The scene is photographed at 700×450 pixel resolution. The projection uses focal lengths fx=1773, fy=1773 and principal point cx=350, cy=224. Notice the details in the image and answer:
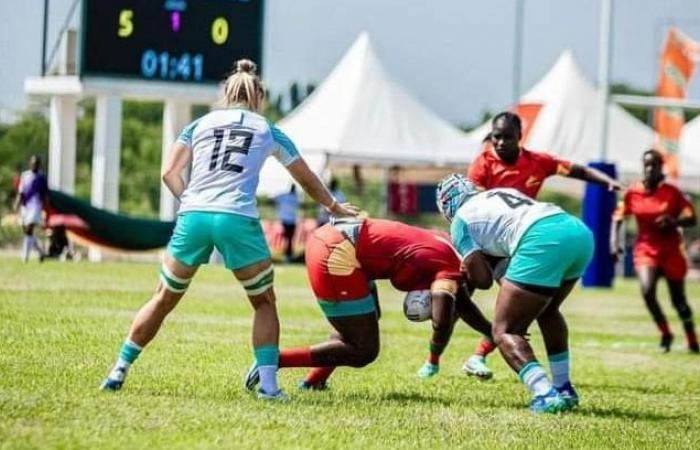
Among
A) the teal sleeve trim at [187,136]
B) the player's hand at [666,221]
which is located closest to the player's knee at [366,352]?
the teal sleeve trim at [187,136]

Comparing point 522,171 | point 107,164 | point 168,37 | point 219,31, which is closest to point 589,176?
point 522,171

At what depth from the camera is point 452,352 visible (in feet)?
53.9

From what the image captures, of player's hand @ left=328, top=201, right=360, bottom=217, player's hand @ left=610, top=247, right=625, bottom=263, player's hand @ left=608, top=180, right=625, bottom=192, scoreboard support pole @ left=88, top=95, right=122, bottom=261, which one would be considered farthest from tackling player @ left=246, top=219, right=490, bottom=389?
scoreboard support pole @ left=88, top=95, right=122, bottom=261

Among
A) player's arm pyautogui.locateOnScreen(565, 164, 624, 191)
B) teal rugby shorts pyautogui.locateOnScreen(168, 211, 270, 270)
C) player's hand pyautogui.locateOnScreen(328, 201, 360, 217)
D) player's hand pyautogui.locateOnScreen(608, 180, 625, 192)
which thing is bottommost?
teal rugby shorts pyautogui.locateOnScreen(168, 211, 270, 270)

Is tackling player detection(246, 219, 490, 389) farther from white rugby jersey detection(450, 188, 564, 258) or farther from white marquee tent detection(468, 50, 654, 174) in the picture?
white marquee tent detection(468, 50, 654, 174)

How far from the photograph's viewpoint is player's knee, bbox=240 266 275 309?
10.6m

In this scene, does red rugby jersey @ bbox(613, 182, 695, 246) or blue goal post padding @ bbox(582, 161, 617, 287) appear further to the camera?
blue goal post padding @ bbox(582, 161, 617, 287)

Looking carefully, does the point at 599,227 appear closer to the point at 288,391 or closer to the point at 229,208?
the point at 288,391

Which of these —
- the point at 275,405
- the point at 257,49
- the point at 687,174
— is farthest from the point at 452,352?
the point at 687,174

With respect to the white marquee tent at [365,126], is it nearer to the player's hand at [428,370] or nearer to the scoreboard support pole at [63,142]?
the scoreboard support pole at [63,142]

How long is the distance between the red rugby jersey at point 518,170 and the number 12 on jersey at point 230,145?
3.55 m

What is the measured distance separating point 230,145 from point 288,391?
193 centimetres

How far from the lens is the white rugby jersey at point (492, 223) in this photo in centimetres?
1105

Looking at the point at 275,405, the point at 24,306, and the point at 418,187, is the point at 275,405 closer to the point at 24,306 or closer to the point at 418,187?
the point at 24,306
